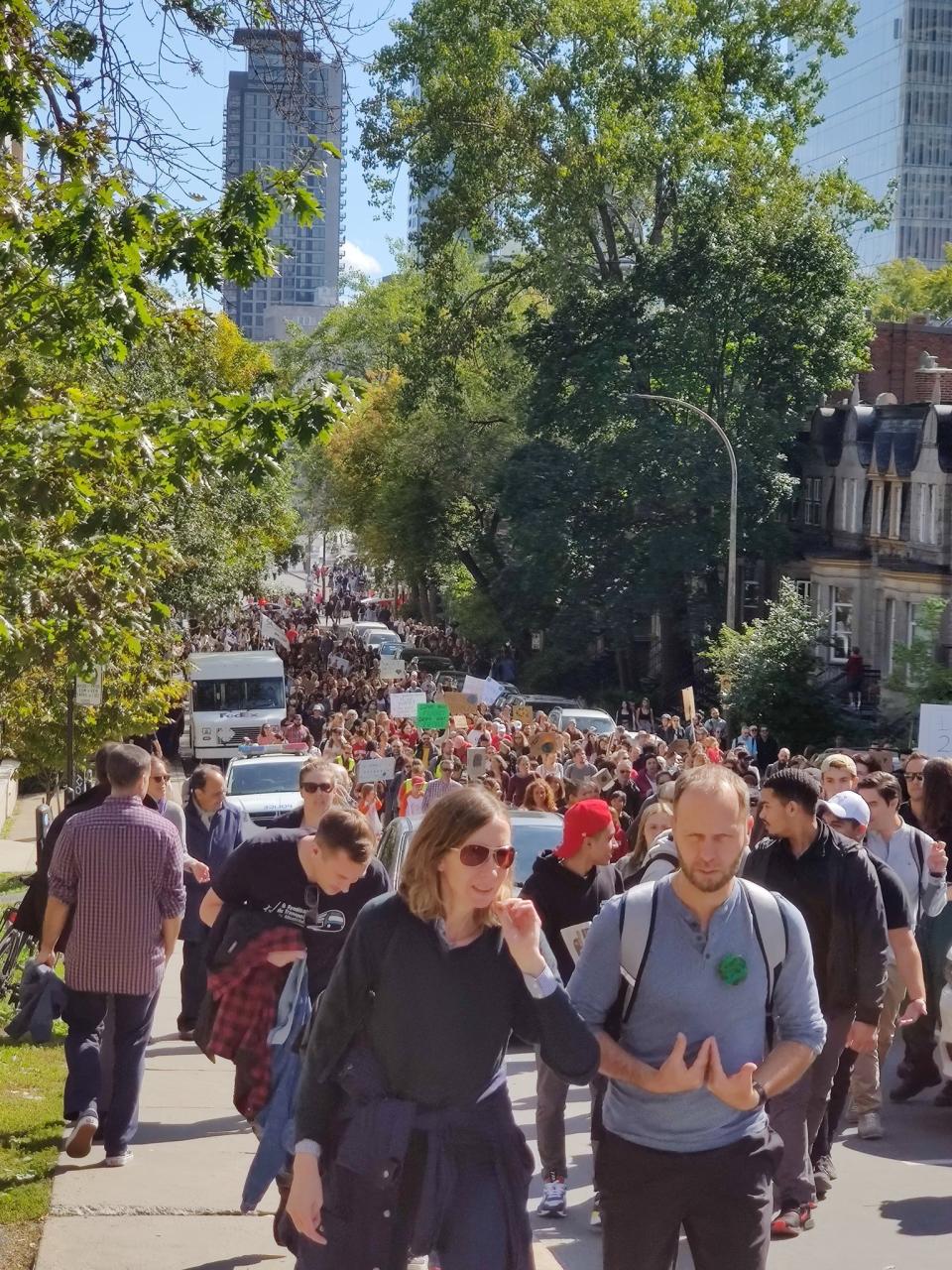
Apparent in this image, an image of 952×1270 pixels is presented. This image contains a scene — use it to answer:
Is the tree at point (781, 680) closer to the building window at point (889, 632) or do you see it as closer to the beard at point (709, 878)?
the building window at point (889, 632)

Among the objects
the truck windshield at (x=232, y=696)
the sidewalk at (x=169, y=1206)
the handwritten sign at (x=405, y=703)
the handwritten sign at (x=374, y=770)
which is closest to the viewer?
the sidewalk at (x=169, y=1206)

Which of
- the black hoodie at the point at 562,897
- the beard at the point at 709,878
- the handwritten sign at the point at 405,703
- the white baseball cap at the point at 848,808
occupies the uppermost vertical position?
the beard at the point at 709,878

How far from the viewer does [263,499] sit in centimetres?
4438

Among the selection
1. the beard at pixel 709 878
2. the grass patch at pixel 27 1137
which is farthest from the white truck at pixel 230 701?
the beard at pixel 709 878

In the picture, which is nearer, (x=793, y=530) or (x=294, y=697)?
(x=294, y=697)

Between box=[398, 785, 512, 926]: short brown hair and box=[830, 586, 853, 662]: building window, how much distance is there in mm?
43873

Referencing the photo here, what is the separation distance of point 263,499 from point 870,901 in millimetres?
38032

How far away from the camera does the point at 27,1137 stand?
8164 mm

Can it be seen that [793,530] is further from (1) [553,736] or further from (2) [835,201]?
(1) [553,736]

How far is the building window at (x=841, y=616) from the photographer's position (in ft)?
157

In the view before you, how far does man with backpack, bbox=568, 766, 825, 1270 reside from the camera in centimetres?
458

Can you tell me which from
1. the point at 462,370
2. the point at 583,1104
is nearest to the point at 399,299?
the point at 462,370

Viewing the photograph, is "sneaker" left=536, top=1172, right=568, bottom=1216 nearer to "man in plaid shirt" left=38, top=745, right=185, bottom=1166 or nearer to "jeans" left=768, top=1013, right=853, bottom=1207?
"jeans" left=768, top=1013, right=853, bottom=1207

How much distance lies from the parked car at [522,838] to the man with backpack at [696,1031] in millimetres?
7759
